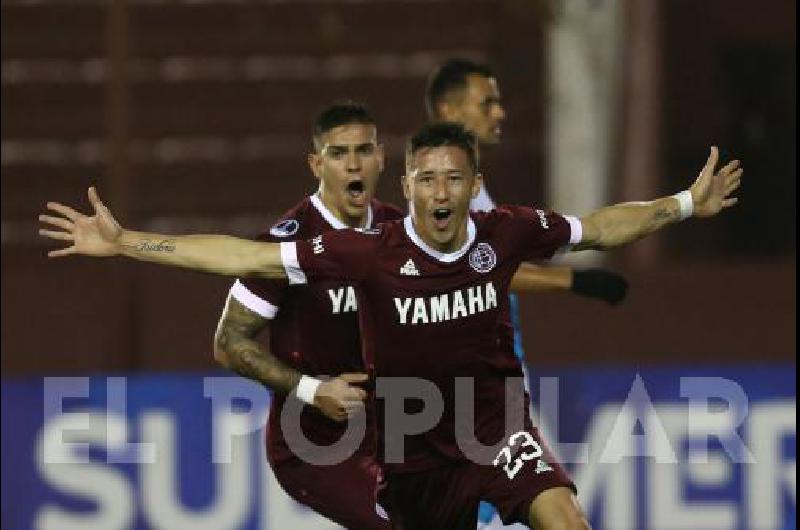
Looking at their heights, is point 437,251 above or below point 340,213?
below

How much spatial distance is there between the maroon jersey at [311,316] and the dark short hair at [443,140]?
24.5 inches

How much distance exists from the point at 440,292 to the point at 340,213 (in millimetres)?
754

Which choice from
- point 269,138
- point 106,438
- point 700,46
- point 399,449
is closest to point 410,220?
point 399,449

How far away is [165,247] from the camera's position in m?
7.65

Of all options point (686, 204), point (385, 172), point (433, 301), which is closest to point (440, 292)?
point (433, 301)

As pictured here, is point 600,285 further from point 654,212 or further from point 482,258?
point 482,258

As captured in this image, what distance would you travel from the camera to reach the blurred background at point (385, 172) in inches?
427

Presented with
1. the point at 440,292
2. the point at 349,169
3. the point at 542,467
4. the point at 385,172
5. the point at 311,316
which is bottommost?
the point at 542,467

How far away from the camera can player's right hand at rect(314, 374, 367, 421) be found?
7.78m

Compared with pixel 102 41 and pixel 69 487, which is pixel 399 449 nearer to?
pixel 69 487

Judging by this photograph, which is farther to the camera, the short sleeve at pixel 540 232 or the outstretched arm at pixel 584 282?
the outstretched arm at pixel 584 282

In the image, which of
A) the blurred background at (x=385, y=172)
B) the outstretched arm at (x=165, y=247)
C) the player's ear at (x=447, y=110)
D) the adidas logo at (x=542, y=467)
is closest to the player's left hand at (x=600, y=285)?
the player's ear at (x=447, y=110)

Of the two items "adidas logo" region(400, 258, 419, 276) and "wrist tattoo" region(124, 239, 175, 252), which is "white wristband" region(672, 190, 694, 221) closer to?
"adidas logo" region(400, 258, 419, 276)

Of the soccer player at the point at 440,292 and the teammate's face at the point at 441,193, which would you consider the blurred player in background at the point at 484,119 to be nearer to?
the soccer player at the point at 440,292
